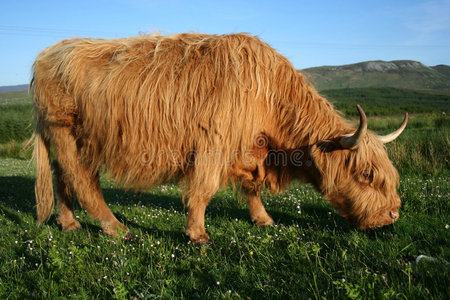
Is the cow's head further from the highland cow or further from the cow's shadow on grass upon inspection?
the cow's shadow on grass

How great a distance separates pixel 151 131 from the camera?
3.83 metres

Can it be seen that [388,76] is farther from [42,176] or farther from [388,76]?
[42,176]

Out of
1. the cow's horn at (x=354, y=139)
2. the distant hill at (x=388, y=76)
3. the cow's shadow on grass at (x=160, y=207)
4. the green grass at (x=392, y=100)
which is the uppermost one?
the distant hill at (x=388, y=76)

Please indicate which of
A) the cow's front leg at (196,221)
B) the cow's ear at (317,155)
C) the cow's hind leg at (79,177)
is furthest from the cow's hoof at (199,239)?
the cow's ear at (317,155)

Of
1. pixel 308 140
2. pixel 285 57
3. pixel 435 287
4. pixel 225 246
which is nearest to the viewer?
pixel 435 287

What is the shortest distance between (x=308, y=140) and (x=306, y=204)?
63.1 inches

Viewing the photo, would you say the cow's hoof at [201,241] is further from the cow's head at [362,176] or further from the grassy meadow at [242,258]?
the cow's head at [362,176]

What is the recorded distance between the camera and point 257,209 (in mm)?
4559

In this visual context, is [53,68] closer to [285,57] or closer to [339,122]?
[285,57]

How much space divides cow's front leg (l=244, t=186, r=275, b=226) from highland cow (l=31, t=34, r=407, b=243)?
6 cm

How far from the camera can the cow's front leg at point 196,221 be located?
376cm

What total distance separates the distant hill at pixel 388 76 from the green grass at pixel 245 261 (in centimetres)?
16162

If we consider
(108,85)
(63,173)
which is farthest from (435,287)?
(63,173)

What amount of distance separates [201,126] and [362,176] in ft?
6.17
